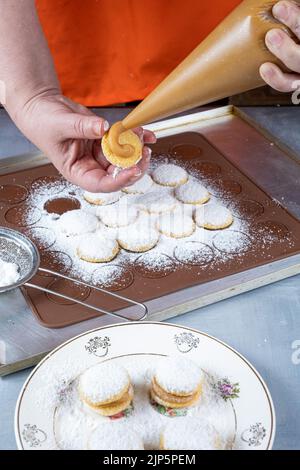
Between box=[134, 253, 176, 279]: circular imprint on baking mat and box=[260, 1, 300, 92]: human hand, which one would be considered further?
box=[134, 253, 176, 279]: circular imprint on baking mat

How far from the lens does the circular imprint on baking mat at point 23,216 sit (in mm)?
1480

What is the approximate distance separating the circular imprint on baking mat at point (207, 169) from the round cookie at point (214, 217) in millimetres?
155

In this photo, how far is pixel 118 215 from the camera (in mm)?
1503

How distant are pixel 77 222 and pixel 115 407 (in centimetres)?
54

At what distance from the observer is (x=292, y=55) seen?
112 centimetres

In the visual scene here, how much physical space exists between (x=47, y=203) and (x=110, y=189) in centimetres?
22

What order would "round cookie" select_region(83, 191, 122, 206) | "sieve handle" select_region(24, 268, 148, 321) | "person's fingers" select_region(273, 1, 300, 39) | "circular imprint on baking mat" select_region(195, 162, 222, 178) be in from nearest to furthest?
"person's fingers" select_region(273, 1, 300, 39) → "sieve handle" select_region(24, 268, 148, 321) → "round cookie" select_region(83, 191, 122, 206) → "circular imprint on baking mat" select_region(195, 162, 222, 178)

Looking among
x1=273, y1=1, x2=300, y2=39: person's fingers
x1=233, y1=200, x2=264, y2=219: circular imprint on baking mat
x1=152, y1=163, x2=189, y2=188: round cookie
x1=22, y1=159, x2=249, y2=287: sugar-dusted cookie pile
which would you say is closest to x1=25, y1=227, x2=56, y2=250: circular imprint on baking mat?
x1=22, y1=159, x2=249, y2=287: sugar-dusted cookie pile

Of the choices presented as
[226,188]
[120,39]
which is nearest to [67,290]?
[226,188]

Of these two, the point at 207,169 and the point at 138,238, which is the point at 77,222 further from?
the point at 207,169

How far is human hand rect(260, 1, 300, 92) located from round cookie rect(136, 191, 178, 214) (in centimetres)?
45

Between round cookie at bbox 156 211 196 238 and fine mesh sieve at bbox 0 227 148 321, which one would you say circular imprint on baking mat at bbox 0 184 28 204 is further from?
round cookie at bbox 156 211 196 238

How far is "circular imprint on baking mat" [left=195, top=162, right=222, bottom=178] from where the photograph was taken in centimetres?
167

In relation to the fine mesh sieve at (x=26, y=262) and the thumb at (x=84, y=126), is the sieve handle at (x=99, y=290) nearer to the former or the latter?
the fine mesh sieve at (x=26, y=262)
